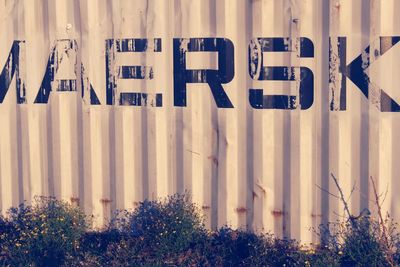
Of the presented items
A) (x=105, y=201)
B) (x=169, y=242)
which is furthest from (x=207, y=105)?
(x=105, y=201)

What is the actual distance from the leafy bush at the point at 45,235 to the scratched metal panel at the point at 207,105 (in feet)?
0.72

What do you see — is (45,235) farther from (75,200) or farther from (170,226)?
(170,226)

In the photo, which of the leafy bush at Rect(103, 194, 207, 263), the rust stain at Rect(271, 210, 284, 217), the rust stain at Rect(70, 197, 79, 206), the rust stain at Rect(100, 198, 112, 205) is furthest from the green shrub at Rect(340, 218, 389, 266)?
the rust stain at Rect(70, 197, 79, 206)

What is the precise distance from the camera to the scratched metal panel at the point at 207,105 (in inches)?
203

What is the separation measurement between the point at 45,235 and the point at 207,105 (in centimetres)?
196

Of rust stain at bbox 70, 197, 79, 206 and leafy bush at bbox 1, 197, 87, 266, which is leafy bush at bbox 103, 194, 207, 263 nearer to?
leafy bush at bbox 1, 197, 87, 266

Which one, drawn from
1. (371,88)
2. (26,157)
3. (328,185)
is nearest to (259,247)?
(328,185)

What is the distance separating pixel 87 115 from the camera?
6137mm

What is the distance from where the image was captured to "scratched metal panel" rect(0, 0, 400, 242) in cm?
516

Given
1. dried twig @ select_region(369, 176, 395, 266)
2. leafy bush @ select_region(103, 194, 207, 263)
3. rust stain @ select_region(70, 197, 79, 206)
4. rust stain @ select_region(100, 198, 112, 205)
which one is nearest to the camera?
dried twig @ select_region(369, 176, 395, 266)

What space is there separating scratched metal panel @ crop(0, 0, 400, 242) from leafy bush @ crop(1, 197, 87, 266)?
0.72 ft

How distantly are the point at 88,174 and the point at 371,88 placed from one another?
288cm

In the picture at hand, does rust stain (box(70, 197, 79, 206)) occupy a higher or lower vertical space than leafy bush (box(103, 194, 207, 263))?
higher

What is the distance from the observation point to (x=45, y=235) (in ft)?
19.0
